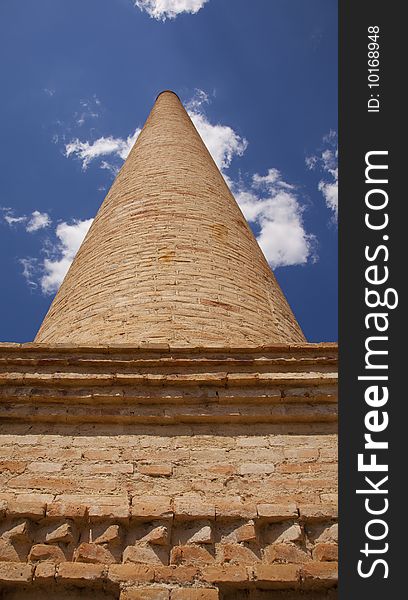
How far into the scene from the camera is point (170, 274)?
4.68 m

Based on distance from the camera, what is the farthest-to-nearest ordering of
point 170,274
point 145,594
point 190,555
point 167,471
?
point 170,274 → point 167,471 → point 190,555 → point 145,594

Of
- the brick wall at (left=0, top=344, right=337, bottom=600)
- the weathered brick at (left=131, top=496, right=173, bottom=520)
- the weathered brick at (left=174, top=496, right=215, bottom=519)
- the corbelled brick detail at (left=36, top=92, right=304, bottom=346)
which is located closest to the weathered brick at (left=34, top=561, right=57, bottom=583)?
the brick wall at (left=0, top=344, right=337, bottom=600)

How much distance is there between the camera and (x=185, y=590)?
207 cm

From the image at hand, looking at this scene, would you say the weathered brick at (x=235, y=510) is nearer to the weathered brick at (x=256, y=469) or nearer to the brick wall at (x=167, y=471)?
the brick wall at (x=167, y=471)

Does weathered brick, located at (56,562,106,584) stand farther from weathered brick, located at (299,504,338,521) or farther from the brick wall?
weathered brick, located at (299,504,338,521)

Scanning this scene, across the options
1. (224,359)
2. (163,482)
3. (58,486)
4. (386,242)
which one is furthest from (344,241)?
(58,486)

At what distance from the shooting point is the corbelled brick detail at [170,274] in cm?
414

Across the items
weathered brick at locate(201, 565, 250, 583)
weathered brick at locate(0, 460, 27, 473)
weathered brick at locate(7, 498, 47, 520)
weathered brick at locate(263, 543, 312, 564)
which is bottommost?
weathered brick at locate(201, 565, 250, 583)

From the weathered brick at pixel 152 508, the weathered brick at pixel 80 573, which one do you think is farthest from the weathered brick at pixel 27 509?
the weathered brick at pixel 152 508

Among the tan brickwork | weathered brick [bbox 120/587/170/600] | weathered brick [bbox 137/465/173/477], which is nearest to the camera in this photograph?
weathered brick [bbox 120/587/170/600]

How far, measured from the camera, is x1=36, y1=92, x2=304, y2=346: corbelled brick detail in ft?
13.6

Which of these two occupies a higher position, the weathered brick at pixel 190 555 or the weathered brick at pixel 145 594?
the weathered brick at pixel 190 555

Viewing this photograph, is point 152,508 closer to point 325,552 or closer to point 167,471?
point 167,471

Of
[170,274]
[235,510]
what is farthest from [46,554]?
[170,274]
